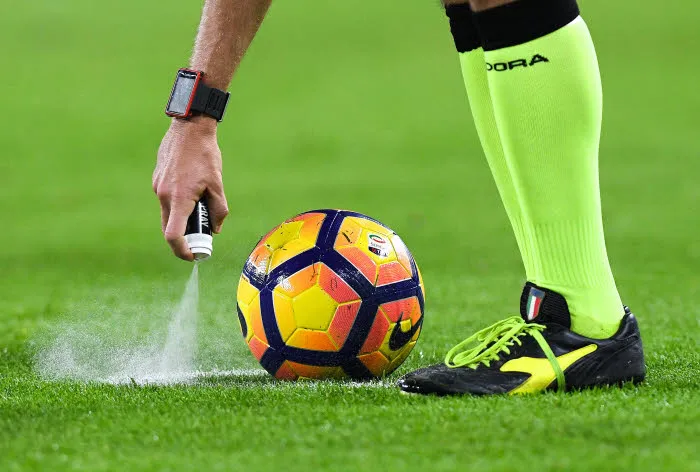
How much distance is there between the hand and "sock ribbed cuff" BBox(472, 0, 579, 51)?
0.82 metres

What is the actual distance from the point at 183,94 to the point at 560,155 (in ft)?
3.40

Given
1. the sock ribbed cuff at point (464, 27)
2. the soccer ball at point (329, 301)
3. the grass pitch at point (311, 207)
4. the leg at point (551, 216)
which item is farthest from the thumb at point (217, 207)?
A: the sock ribbed cuff at point (464, 27)

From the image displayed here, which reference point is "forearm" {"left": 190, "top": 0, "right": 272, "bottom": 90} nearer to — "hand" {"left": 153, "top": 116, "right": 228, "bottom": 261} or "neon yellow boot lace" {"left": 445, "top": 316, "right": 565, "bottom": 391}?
"hand" {"left": 153, "top": 116, "right": 228, "bottom": 261}

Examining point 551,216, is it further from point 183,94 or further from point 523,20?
point 183,94

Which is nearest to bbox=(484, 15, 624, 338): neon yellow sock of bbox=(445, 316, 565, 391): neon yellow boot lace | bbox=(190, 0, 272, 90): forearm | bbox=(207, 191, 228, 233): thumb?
bbox=(445, 316, 565, 391): neon yellow boot lace

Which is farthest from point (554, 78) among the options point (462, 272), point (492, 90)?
point (462, 272)

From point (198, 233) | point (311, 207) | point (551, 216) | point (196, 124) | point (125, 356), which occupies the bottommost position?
point (311, 207)

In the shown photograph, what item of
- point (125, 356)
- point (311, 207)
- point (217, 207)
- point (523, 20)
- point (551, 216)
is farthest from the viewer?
point (311, 207)

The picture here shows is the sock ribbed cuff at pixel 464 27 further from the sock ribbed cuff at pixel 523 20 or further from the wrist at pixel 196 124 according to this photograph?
the wrist at pixel 196 124

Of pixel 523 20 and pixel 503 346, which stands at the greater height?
pixel 523 20

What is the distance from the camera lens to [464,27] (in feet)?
10.6

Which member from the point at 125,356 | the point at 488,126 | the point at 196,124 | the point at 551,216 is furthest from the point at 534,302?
the point at 125,356

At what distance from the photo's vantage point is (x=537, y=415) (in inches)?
101

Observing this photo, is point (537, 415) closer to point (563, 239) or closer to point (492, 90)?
point (563, 239)
